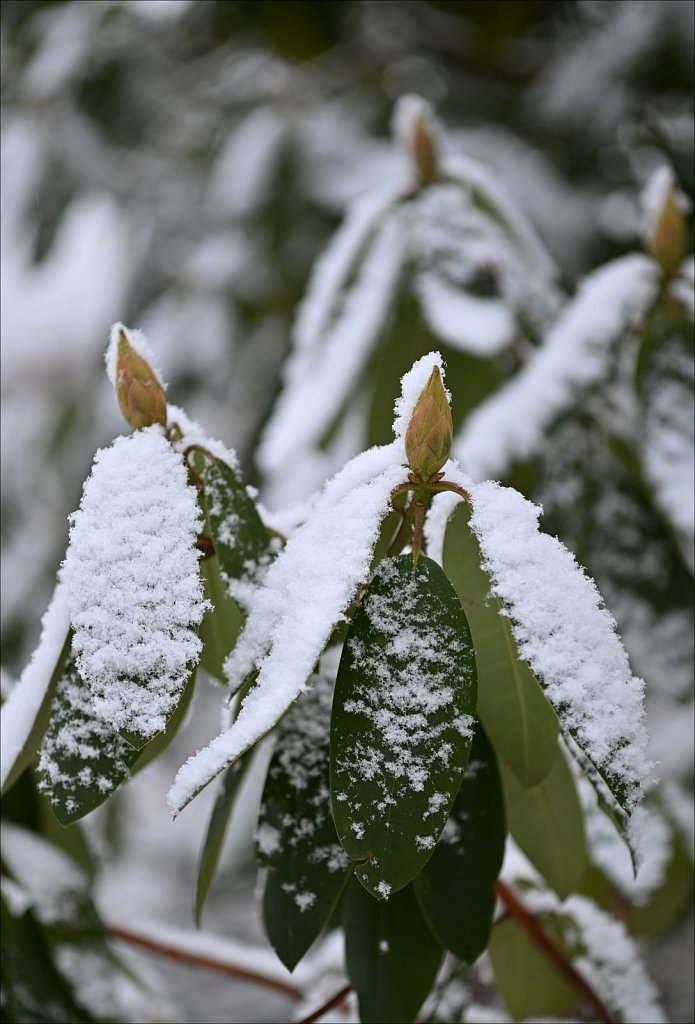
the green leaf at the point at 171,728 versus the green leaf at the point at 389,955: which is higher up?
the green leaf at the point at 171,728

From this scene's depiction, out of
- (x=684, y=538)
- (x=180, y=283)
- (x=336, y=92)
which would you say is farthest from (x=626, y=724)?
(x=336, y=92)

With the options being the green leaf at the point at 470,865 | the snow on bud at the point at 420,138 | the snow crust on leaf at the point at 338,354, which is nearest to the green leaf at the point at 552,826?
the green leaf at the point at 470,865

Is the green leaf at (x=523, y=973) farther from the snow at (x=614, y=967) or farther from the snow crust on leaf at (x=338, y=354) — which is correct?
the snow crust on leaf at (x=338, y=354)

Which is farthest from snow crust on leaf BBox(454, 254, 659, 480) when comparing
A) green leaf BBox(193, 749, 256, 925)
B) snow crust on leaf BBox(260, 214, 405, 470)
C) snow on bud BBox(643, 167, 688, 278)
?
green leaf BBox(193, 749, 256, 925)

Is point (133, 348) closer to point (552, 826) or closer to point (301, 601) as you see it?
point (301, 601)

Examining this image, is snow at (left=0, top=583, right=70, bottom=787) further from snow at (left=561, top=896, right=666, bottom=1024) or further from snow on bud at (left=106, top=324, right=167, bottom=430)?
snow at (left=561, top=896, right=666, bottom=1024)

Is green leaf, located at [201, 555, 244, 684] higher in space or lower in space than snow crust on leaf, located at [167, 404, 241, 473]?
lower

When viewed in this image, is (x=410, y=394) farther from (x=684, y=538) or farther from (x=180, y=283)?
(x=180, y=283)
